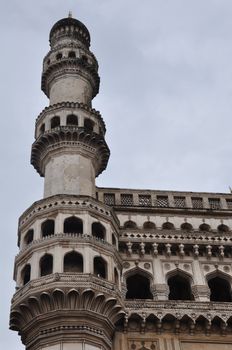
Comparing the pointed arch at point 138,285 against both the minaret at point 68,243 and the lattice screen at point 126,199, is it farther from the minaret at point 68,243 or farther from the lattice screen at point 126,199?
the lattice screen at point 126,199

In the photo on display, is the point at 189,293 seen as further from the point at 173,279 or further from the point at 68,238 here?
the point at 68,238

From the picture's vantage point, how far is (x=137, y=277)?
16.5 metres

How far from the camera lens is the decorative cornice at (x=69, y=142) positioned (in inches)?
709

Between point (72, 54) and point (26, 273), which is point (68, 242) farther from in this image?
point (72, 54)

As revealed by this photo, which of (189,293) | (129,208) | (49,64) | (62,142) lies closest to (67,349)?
(189,293)

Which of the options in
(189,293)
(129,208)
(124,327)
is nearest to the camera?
(124,327)

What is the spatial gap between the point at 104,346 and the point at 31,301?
6.12 ft

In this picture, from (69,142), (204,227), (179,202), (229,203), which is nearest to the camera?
(204,227)

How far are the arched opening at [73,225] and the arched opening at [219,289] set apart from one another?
380 centimetres

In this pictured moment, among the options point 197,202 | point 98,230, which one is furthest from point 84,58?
point 98,230

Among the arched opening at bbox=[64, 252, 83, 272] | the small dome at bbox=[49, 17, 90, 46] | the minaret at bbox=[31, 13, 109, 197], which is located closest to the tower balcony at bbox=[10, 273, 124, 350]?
the arched opening at bbox=[64, 252, 83, 272]

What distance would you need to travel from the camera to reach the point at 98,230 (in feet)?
52.2

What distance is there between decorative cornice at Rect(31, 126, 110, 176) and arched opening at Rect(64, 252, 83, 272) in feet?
13.1

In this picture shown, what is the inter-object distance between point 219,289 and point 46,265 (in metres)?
4.90
